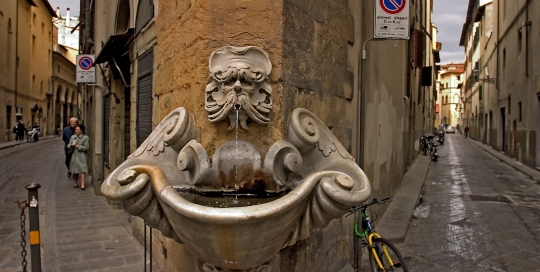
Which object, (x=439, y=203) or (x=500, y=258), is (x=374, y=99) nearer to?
(x=500, y=258)

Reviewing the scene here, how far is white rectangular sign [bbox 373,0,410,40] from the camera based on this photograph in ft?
13.9

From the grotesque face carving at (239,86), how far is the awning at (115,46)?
356cm

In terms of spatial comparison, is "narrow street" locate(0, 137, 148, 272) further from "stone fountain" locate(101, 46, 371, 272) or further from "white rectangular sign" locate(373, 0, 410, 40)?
"white rectangular sign" locate(373, 0, 410, 40)

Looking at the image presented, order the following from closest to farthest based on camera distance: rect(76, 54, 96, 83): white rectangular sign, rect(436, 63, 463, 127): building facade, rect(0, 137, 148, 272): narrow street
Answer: rect(0, 137, 148, 272): narrow street
rect(76, 54, 96, 83): white rectangular sign
rect(436, 63, 463, 127): building facade

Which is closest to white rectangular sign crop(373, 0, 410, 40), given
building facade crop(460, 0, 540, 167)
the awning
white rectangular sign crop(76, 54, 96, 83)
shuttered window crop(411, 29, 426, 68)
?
the awning

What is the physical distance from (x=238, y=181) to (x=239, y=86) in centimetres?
64

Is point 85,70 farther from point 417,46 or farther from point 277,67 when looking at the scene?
point 417,46

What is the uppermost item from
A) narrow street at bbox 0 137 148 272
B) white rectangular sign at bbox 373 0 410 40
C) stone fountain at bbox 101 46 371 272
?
white rectangular sign at bbox 373 0 410 40

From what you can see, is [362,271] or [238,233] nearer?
[238,233]

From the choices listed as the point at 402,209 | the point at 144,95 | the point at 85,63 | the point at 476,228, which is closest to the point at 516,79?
the point at 402,209

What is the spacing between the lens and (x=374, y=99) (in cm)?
556

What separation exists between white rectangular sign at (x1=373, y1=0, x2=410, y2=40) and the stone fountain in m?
1.75

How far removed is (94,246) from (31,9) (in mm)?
37631

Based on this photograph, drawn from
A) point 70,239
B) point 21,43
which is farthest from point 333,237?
point 21,43
